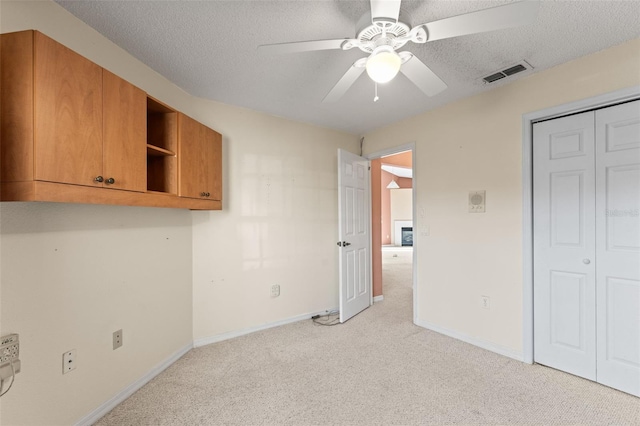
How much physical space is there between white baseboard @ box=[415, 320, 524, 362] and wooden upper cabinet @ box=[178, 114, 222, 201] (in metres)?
2.58

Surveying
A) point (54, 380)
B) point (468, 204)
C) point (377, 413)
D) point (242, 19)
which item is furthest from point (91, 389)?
point (468, 204)

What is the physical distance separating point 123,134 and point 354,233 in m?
2.60

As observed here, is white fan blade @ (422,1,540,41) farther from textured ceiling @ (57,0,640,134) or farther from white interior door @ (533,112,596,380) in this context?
white interior door @ (533,112,596,380)

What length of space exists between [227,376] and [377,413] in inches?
45.7

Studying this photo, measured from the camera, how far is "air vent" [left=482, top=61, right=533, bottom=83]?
2193 mm

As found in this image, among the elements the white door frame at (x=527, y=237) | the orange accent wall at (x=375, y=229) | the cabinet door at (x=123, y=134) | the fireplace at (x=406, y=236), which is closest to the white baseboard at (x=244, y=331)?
the orange accent wall at (x=375, y=229)

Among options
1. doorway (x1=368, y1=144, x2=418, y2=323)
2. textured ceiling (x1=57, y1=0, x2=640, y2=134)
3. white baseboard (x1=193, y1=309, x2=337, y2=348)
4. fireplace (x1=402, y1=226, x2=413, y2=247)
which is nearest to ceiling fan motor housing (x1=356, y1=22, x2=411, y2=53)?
textured ceiling (x1=57, y1=0, x2=640, y2=134)

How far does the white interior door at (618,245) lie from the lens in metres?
1.93

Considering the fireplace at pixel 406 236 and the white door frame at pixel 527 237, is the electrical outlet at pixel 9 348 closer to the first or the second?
the white door frame at pixel 527 237

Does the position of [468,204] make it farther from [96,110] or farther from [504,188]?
[96,110]

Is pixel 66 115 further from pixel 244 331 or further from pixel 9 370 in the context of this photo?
pixel 244 331

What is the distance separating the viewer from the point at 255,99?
2.80 meters

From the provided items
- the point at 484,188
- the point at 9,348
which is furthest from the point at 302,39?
the point at 9,348

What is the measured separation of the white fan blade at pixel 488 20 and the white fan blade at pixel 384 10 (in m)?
0.15
